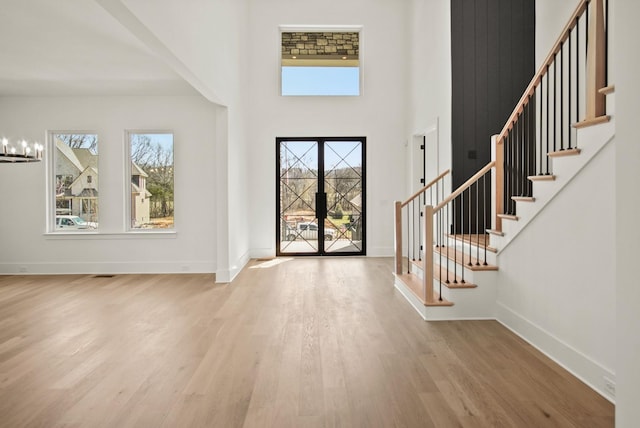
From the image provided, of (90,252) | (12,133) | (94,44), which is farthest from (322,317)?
(12,133)

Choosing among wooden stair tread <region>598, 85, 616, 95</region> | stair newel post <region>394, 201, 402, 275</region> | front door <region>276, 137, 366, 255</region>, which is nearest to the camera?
wooden stair tread <region>598, 85, 616, 95</region>

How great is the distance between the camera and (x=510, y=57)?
5.88 m

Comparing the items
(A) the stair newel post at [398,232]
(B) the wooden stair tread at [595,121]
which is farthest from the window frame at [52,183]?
(B) the wooden stair tread at [595,121]

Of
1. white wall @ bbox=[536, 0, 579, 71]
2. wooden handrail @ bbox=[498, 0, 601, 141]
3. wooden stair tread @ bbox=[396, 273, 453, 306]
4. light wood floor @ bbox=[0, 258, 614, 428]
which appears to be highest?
white wall @ bbox=[536, 0, 579, 71]

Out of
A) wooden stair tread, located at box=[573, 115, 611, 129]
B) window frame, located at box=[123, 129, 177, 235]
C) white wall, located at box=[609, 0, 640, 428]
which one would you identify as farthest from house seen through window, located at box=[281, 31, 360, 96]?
white wall, located at box=[609, 0, 640, 428]

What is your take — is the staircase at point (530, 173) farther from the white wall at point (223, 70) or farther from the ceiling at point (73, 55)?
the ceiling at point (73, 55)

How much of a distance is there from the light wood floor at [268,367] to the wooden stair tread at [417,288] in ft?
0.63

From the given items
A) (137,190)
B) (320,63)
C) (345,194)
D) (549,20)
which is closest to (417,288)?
(549,20)

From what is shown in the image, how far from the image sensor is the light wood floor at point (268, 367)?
7.60 feet

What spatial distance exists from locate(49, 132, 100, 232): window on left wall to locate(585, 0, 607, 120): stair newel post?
22.2ft

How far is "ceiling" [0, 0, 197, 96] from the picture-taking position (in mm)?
3738

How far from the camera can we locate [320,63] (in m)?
8.31

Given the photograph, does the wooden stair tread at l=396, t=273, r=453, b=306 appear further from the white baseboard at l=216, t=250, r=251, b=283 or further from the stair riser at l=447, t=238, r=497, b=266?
the white baseboard at l=216, t=250, r=251, b=283

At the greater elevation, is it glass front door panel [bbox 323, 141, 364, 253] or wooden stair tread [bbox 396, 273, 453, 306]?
glass front door panel [bbox 323, 141, 364, 253]
